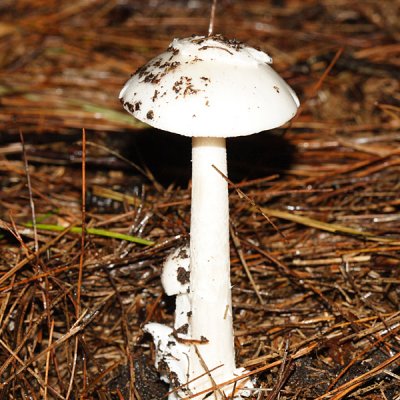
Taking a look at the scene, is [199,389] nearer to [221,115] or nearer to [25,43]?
[221,115]

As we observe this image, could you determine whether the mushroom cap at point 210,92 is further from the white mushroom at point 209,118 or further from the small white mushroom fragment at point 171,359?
the small white mushroom fragment at point 171,359

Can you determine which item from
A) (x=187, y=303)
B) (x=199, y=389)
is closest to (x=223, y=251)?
(x=187, y=303)

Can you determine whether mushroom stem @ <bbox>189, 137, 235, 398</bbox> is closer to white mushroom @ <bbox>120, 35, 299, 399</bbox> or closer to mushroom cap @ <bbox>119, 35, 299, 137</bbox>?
white mushroom @ <bbox>120, 35, 299, 399</bbox>

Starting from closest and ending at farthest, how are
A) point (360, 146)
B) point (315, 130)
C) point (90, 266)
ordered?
point (90, 266) < point (360, 146) < point (315, 130)

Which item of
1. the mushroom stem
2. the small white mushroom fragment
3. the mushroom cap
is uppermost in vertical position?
the mushroom cap

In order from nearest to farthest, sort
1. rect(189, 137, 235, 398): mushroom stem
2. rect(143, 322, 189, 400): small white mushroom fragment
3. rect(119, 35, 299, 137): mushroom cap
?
rect(119, 35, 299, 137): mushroom cap < rect(189, 137, 235, 398): mushroom stem < rect(143, 322, 189, 400): small white mushroom fragment

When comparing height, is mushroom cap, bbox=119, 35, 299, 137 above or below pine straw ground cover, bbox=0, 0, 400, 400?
above

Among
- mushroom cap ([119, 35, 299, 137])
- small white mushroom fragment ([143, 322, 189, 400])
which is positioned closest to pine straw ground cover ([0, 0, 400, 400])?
small white mushroom fragment ([143, 322, 189, 400])
